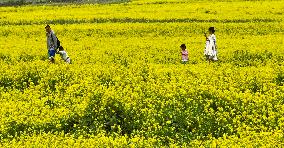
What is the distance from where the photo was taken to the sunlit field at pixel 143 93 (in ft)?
34.4

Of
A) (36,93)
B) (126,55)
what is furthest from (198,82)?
(126,55)

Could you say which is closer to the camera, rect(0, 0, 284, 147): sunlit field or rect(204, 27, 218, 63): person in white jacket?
rect(0, 0, 284, 147): sunlit field

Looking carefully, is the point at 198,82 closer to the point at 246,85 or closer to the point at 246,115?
the point at 246,85

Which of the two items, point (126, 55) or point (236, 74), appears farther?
point (126, 55)

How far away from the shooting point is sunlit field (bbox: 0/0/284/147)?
10500 millimetres

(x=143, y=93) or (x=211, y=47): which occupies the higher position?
(x=211, y=47)

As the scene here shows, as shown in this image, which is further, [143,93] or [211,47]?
[211,47]

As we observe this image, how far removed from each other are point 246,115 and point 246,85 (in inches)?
119

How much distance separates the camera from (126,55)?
21688 mm

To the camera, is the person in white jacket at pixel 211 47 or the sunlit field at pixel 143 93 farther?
Result: the person in white jacket at pixel 211 47

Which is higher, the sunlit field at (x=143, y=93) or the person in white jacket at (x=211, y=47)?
the person in white jacket at (x=211, y=47)

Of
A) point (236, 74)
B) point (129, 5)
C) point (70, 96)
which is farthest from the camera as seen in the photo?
point (129, 5)

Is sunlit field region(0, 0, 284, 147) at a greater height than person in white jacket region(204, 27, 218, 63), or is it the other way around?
person in white jacket region(204, 27, 218, 63)

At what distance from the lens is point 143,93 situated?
44.7 ft
